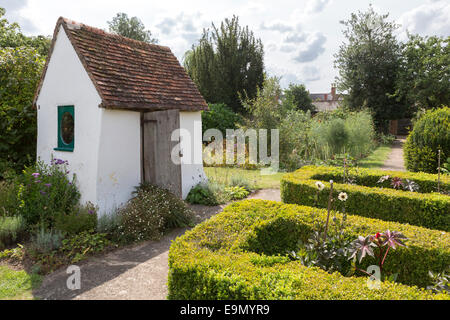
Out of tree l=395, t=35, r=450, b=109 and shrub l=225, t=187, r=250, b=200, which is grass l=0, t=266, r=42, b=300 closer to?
shrub l=225, t=187, r=250, b=200

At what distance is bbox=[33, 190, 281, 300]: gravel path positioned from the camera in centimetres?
429

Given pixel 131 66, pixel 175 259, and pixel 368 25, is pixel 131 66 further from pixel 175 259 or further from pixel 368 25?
pixel 368 25

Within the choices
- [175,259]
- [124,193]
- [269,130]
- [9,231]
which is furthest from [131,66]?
[269,130]

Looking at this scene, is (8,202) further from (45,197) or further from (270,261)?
(270,261)

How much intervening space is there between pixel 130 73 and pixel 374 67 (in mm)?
25212

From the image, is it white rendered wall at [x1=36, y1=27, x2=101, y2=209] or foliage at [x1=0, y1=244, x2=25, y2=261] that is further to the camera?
white rendered wall at [x1=36, y1=27, x2=101, y2=209]

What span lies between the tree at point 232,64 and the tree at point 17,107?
13360mm

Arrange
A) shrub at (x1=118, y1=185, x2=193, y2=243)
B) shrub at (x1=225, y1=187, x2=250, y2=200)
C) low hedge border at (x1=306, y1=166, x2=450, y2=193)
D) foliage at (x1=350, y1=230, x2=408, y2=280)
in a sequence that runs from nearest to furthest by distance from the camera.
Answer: foliage at (x1=350, y1=230, x2=408, y2=280)
shrub at (x1=118, y1=185, x2=193, y2=243)
low hedge border at (x1=306, y1=166, x2=450, y2=193)
shrub at (x1=225, y1=187, x2=250, y2=200)

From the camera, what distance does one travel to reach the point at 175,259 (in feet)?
11.3

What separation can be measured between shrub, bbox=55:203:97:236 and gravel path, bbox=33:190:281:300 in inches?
43.3

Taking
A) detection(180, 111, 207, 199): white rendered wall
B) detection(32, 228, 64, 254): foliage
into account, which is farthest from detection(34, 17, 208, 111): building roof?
detection(32, 228, 64, 254): foliage

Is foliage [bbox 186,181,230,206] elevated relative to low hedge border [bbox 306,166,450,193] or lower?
lower

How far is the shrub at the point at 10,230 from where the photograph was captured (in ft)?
20.4

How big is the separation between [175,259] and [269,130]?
12.9 meters
